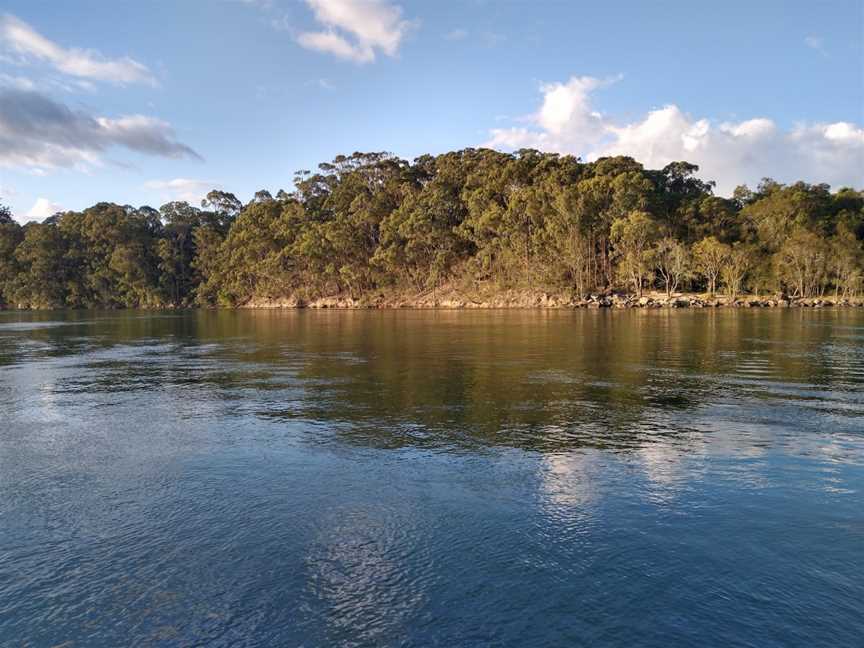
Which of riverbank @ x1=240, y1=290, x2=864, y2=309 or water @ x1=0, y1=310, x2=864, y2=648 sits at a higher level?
riverbank @ x1=240, y1=290, x2=864, y2=309

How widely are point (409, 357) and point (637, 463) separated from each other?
19895mm

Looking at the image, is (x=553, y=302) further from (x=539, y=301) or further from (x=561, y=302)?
(x=539, y=301)

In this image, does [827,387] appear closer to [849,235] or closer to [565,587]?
[565,587]

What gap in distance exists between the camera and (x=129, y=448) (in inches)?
544

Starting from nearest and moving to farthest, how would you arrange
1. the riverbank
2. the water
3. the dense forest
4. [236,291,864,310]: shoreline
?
1. the water
2. [236,291,864,310]: shoreline
3. the riverbank
4. the dense forest

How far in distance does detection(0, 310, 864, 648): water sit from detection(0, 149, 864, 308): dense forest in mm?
80474

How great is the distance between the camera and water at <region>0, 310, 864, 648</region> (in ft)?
21.2

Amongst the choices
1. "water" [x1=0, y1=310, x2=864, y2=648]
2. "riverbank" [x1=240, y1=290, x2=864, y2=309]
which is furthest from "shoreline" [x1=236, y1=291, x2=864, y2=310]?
"water" [x1=0, y1=310, x2=864, y2=648]

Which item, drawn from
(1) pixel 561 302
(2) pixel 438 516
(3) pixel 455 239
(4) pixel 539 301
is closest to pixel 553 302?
(1) pixel 561 302

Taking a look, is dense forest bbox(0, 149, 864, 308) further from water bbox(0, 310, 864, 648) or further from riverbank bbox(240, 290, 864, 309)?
water bbox(0, 310, 864, 648)

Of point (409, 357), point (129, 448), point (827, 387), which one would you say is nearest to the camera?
point (129, 448)

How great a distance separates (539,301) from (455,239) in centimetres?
2423

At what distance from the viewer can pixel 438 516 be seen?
9.27m

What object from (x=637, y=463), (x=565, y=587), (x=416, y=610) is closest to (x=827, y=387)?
(x=637, y=463)
